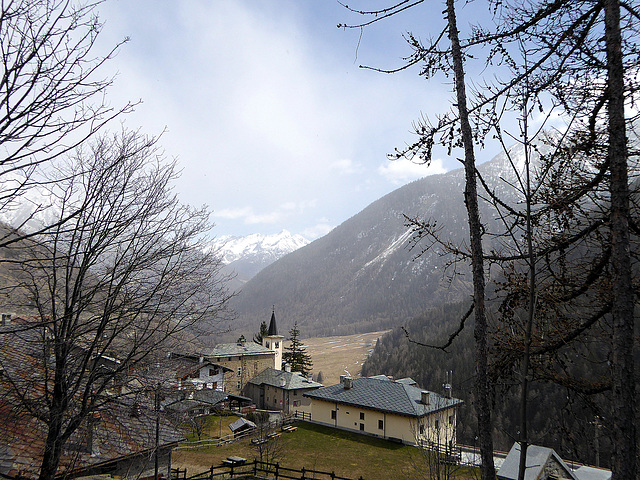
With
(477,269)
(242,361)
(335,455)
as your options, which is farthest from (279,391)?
(477,269)

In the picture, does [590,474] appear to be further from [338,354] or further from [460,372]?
[338,354]

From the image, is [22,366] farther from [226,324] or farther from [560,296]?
[560,296]

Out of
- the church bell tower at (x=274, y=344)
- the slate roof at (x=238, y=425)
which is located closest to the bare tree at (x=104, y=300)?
the slate roof at (x=238, y=425)

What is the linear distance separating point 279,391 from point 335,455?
2059 cm

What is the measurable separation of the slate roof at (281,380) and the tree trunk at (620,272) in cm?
4532

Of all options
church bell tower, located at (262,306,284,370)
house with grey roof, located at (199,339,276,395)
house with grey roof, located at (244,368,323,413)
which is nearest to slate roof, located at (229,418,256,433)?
house with grey roof, located at (244,368,323,413)

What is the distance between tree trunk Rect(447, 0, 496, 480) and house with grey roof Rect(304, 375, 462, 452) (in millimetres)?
26794

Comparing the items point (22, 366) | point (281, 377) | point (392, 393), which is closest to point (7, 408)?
point (22, 366)

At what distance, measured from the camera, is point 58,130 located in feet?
12.1

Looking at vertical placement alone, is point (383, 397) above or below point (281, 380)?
above

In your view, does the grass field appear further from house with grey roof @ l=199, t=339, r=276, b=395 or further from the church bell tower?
house with grey roof @ l=199, t=339, r=276, b=395

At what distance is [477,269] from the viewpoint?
17.2 ft

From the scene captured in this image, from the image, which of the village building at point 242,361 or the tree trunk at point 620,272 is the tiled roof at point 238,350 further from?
the tree trunk at point 620,272

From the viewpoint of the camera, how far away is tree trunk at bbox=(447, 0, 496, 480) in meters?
4.88
